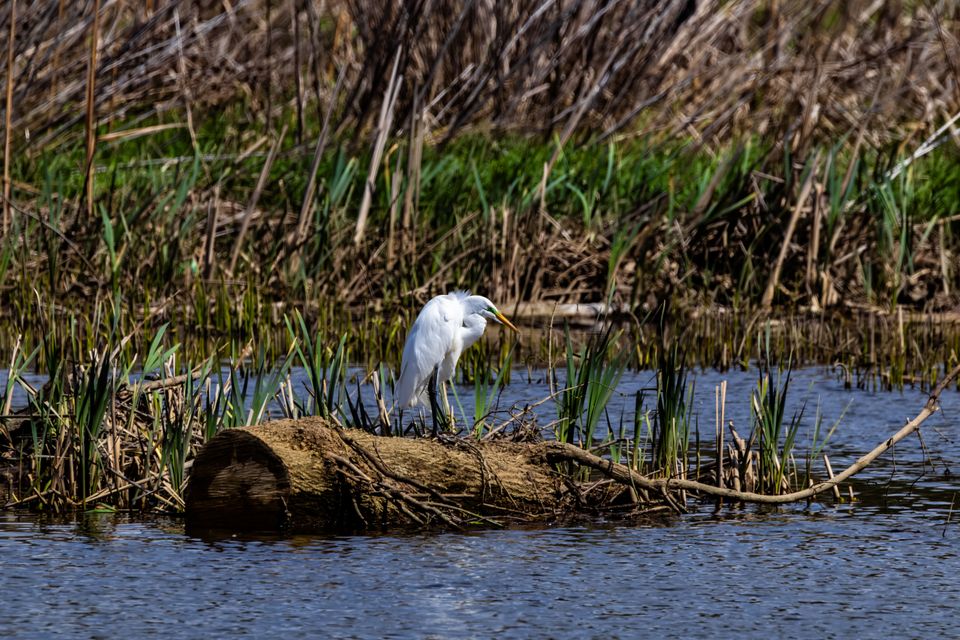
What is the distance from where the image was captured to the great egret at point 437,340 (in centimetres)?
623

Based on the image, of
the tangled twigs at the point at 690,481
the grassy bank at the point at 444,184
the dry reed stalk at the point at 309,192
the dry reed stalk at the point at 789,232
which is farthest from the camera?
the dry reed stalk at the point at 789,232

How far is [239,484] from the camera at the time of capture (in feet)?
16.4

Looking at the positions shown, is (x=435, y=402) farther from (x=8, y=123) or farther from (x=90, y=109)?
(x=8, y=123)

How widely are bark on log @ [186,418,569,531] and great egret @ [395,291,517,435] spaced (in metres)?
0.99

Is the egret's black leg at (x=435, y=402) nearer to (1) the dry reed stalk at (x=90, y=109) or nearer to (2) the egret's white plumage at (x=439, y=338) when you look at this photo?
(2) the egret's white plumage at (x=439, y=338)

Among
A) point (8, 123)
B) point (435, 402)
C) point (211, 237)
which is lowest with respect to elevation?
point (435, 402)

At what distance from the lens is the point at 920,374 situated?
8.02m

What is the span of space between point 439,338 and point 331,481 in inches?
55.4

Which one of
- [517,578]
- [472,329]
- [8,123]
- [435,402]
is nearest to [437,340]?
[472,329]

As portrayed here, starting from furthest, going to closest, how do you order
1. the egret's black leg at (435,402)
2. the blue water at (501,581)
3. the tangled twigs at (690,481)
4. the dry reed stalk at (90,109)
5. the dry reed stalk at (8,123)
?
the dry reed stalk at (90,109)
the dry reed stalk at (8,123)
the egret's black leg at (435,402)
the tangled twigs at (690,481)
the blue water at (501,581)

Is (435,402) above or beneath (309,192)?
beneath

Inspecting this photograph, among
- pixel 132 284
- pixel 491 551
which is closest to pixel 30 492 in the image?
pixel 491 551

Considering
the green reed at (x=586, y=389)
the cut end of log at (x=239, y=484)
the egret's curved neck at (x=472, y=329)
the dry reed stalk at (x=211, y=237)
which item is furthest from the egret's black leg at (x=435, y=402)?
the dry reed stalk at (x=211, y=237)

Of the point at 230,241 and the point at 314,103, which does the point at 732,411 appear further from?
the point at 314,103
